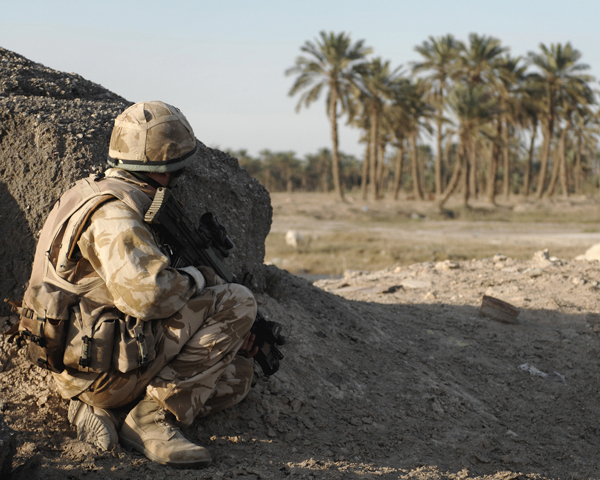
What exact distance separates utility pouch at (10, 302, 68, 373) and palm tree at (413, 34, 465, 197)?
3112cm

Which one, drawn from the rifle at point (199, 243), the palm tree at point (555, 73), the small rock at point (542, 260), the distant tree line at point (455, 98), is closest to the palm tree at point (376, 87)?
the distant tree line at point (455, 98)

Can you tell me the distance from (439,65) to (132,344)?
111 feet

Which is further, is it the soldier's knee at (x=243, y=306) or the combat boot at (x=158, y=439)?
the soldier's knee at (x=243, y=306)

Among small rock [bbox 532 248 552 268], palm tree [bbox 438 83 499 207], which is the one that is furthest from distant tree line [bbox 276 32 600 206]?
small rock [bbox 532 248 552 268]

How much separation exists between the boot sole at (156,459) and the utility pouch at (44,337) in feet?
1.41

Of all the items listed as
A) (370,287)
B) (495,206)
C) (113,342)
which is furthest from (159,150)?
(495,206)

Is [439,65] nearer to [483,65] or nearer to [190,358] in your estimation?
[483,65]

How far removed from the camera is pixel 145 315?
2102 millimetres

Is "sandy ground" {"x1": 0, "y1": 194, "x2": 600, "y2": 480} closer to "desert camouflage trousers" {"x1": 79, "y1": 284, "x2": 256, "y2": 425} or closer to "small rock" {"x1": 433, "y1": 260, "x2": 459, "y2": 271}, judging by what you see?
"desert camouflage trousers" {"x1": 79, "y1": 284, "x2": 256, "y2": 425}

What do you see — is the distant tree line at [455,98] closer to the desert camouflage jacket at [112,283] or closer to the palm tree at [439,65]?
the palm tree at [439,65]

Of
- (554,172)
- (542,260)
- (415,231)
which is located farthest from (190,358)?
(554,172)

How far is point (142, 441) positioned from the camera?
7.45 ft

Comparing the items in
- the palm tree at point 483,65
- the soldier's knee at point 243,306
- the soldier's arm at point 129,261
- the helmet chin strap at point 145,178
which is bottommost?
the soldier's knee at point 243,306

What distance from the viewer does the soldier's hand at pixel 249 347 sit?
8.38 ft
